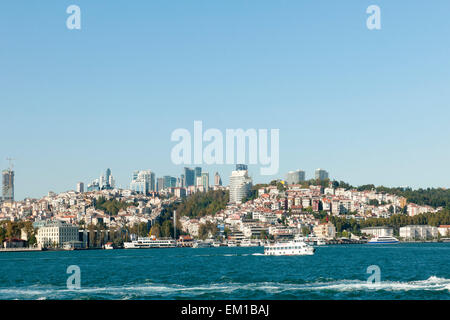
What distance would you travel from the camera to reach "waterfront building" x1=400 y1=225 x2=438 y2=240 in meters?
154

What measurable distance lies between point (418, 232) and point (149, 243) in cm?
6807

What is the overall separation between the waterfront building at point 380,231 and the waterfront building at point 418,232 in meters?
3.23

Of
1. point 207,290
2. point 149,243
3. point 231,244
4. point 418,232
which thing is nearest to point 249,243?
point 231,244

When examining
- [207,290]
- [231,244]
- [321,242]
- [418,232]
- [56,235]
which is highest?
[207,290]

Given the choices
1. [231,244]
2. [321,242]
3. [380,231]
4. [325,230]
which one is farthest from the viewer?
[325,230]

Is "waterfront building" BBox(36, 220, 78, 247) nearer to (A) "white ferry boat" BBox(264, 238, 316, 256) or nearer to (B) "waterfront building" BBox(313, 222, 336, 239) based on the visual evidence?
(B) "waterfront building" BBox(313, 222, 336, 239)

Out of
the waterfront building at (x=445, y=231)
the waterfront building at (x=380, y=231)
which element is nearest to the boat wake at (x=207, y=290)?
the waterfront building at (x=380, y=231)

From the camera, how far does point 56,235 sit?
136 meters

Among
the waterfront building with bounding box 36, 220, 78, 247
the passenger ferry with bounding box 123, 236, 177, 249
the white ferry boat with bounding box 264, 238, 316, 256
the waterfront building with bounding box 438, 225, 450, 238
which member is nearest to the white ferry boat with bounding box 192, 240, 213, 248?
the passenger ferry with bounding box 123, 236, 177, 249

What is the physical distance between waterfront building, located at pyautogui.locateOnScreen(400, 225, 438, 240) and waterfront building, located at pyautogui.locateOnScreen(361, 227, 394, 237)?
10.6 ft

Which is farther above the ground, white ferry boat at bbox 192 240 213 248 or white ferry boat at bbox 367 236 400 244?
white ferry boat at bbox 367 236 400 244

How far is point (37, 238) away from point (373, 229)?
83.0 meters

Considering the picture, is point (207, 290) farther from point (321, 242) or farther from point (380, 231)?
point (380, 231)
